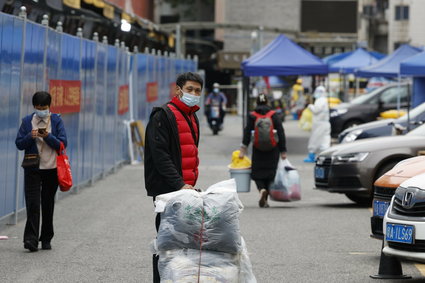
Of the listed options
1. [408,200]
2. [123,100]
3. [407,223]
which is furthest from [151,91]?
[407,223]

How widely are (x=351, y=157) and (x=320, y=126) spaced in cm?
1041

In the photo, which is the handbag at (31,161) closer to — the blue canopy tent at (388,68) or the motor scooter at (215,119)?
the blue canopy tent at (388,68)

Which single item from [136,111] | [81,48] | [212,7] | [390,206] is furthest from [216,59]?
[390,206]

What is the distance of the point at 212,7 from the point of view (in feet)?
246

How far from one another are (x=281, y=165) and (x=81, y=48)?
4.04 meters

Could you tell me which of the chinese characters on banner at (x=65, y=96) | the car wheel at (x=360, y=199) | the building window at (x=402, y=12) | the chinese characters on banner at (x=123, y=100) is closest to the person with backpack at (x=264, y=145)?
the car wheel at (x=360, y=199)

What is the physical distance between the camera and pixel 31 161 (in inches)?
453

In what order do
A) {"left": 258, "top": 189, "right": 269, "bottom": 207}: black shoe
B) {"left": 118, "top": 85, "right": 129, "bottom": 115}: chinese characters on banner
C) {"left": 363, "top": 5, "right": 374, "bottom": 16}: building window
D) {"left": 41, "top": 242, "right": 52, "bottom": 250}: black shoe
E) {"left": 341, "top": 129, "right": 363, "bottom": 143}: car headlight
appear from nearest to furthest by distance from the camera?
{"left": 41, "top": 242, "right": 52, "bottom": 250}: black shoe, {"left": 258, "top": 189, "right": 269, "bottom": 207}: black shoe, {"left": 118, "top": 85, "right": 129, "bottom": 115}: chinese characters on banner, {"left": 341, "top": 129, "right": 363, "bottom": 143}: car headlight, {"left": 363, "top": 5, "right": 374, "bottom": 16}: building window

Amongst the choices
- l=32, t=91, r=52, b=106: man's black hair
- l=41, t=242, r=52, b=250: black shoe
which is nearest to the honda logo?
l=32, t=91, r=52, b=106: man's black hair

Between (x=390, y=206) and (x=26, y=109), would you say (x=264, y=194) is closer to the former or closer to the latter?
(x=26, y=109)

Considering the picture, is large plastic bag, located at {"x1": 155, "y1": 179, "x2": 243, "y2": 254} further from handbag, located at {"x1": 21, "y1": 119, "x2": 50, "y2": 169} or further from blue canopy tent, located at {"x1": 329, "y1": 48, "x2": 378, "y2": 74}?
blue canopy tent, located at {"x1": 329, "y1": 48, "x2": 378, "y2": 74}

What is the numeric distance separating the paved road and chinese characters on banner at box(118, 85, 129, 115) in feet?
13.5

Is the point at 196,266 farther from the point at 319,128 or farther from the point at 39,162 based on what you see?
the point at 319,128

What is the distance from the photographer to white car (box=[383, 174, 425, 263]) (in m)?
8.85
